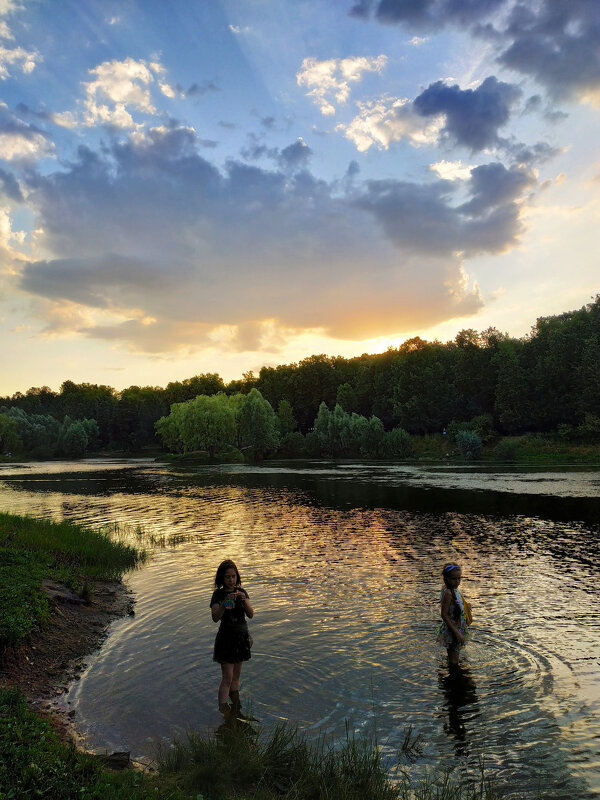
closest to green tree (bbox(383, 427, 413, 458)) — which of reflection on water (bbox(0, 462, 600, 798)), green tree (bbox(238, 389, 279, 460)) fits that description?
green tree (bbox(238, 389, 279, 460))

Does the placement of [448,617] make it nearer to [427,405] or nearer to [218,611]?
[218,611]

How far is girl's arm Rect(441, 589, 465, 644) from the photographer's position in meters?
11.6

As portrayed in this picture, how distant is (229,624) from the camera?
388 inches

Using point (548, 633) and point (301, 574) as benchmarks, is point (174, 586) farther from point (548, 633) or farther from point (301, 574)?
point (548, 633)

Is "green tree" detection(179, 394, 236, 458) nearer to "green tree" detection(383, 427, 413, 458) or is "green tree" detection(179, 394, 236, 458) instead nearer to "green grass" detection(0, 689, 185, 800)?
"green tree" detection(383, 427, 413, 458)

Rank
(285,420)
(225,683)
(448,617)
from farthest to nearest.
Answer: (285,420)
(448,617)
(225,683)

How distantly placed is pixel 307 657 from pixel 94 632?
601 centimetres

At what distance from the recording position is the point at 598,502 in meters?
39.5

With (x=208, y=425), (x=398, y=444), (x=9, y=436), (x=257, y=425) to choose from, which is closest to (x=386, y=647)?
(x=398, y=444)

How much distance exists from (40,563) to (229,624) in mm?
10847

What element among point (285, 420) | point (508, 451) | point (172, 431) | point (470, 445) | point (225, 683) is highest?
point (285, 420)

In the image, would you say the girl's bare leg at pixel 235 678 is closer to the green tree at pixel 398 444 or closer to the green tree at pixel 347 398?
the green tree at pixel 398 444

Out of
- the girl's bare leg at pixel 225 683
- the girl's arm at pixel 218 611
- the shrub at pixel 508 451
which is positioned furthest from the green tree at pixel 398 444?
the girl's arm at pixel 218 611

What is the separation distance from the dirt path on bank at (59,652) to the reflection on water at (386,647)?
43cm
